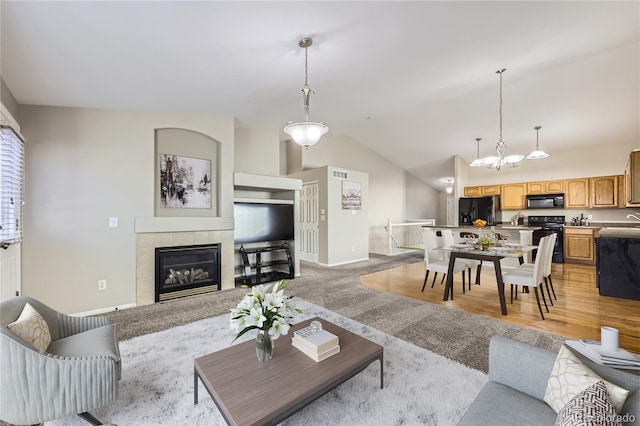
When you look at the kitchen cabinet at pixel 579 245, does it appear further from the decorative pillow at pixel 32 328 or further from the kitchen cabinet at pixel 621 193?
the decorative pillow at pixel 32 328

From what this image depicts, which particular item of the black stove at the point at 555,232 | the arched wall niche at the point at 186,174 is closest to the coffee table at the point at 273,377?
the arched wall niche at the point at 186,174

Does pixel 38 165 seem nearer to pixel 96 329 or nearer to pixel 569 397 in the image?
pixel 96 329

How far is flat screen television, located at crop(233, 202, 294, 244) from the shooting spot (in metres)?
4.92

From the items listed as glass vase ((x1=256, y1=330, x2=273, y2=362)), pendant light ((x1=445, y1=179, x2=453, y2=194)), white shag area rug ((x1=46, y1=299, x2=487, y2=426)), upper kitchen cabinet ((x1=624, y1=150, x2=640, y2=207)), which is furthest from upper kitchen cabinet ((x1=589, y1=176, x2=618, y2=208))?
glass vase ((x1=256, y1=330, x2=273, y2=362))

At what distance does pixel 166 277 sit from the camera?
404cm

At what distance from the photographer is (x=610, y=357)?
51.6 inches

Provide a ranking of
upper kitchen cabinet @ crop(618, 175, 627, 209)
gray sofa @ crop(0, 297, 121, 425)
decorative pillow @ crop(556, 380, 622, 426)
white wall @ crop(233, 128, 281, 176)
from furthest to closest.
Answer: upper kitchen cabinet @ crop(618, 175, 627, 209), white wall @ crop(233, 128, 281, 176), gray sofa @ crop(0, 297, 121, 425), decorative pillow @ crop(556, 380, 622, 426)

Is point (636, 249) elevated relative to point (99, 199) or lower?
lower

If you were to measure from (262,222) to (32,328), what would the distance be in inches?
143

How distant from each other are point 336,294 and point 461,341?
6.34ft

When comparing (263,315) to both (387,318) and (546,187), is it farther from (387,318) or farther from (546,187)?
(546,187)

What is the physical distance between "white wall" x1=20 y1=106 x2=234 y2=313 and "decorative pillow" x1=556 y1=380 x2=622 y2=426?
4.49 m

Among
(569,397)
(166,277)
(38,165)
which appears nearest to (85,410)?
(569,397)

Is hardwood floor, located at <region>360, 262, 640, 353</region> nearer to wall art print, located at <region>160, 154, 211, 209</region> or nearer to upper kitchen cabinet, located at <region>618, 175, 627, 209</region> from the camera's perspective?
upper kitchen cabinet, located at <region>618, 175, 627, 209</region>
